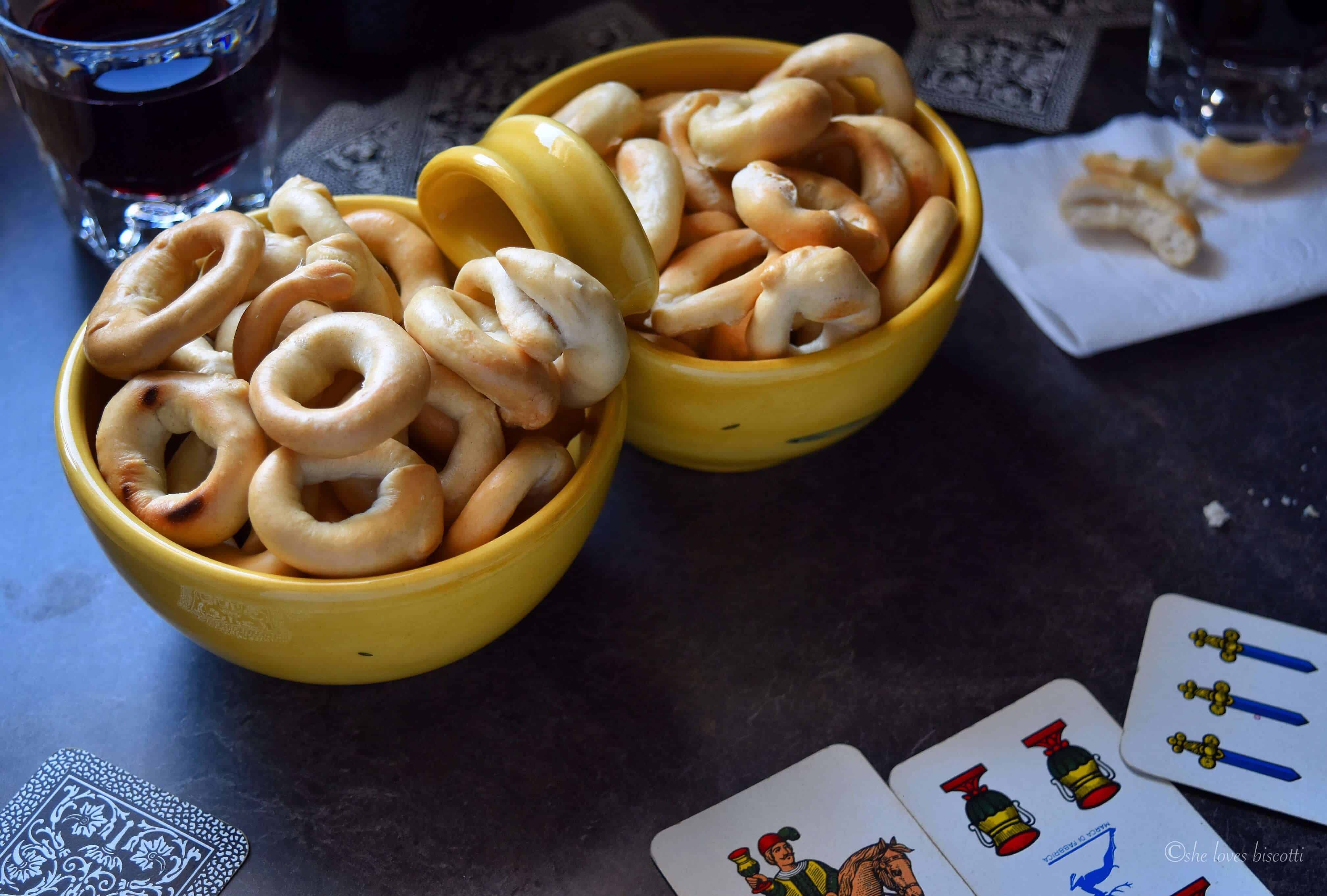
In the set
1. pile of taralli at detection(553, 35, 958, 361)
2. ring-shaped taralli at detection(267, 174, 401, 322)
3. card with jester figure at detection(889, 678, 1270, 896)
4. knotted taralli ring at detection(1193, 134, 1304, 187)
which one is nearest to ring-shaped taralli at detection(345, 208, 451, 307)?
ring-shaped taralli at detection(267, 174, 401, 322)

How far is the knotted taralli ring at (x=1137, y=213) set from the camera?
83 cm

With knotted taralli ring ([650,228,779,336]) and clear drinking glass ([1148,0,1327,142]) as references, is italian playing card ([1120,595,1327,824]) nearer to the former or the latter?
knotted taralli ring ([650,228,779,336])

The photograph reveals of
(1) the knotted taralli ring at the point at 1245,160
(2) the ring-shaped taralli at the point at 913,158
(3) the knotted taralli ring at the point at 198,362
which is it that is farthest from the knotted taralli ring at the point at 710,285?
(1) the knotted taralli ring at the point at 1245,160

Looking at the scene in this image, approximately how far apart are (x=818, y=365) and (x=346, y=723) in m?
0.30

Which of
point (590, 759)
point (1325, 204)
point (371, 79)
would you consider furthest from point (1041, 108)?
point (590, 759)

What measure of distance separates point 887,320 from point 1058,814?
0.27m

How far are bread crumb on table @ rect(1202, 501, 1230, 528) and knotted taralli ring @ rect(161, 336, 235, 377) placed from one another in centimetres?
57

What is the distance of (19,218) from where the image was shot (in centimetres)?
82

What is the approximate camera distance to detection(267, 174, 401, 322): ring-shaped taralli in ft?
1.81

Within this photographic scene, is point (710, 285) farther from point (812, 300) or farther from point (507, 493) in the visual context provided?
point (507, 493)

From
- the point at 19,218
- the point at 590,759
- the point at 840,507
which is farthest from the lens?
the point at 19,218

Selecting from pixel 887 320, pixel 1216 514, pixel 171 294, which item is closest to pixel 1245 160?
pixel 1216 514

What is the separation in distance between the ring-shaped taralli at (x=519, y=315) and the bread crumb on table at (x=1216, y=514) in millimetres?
435

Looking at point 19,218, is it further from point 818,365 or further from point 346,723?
point 818,365
